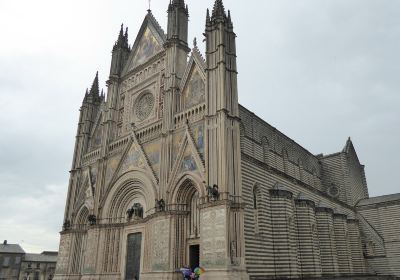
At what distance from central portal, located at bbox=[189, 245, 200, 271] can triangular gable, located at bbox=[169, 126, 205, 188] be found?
172 inches

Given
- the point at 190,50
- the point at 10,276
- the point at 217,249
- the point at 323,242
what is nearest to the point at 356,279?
the point at 323,242

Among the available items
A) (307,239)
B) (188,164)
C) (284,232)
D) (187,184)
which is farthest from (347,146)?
(187,184)

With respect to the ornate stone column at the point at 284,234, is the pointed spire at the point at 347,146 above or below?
above

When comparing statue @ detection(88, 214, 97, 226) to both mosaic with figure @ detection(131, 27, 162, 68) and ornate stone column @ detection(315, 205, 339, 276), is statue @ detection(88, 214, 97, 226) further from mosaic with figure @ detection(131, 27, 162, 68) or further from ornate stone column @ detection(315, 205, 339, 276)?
ornate stone column @ detection(315, 205, 339, 276)

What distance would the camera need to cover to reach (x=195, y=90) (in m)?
24.2

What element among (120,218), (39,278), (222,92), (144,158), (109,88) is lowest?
(39,278)

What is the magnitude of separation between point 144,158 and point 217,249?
32.3 ft

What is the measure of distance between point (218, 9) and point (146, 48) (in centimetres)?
914

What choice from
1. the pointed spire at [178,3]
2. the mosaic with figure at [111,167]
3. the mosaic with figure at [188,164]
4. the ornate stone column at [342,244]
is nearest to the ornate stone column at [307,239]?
the ornate stone column at [342,244]

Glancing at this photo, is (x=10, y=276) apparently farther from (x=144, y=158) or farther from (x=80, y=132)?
(x=144, y=158)

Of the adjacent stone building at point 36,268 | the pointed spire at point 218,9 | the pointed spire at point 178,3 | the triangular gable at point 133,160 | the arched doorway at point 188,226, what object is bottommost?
the adjacent stone building at point 36,268

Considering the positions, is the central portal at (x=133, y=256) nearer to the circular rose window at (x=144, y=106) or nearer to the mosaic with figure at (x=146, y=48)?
the circular rose window at (x=144, y=106)

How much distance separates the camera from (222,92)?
21344 millimetres

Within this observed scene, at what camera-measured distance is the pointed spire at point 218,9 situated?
24.0 m
